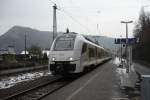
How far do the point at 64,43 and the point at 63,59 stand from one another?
1.60 meters

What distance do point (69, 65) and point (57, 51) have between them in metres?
1.42

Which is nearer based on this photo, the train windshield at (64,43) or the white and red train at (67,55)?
the white and red train at (67,55)

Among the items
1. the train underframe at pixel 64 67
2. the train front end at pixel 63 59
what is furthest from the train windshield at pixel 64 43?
the train underframe at pixel 64 67

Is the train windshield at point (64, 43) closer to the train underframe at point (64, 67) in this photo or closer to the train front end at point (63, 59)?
the train front end at point (63, 59)

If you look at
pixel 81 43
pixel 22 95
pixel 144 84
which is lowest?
pixel 22 95

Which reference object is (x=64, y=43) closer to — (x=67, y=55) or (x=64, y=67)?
(x=67, y=55)

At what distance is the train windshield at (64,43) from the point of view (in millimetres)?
21859

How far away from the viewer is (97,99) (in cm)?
1266

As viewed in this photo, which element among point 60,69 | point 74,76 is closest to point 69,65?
point 60,69

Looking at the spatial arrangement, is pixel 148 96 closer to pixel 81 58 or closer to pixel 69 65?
pixel 69 65

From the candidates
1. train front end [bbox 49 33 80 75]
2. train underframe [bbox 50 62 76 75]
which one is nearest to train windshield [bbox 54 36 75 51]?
train front end [bbox 49 33 80 75]

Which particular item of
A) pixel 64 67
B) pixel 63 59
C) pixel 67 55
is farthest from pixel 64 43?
pixel 64 67

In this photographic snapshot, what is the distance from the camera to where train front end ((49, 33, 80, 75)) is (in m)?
20.9

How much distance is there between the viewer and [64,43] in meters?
22.3
